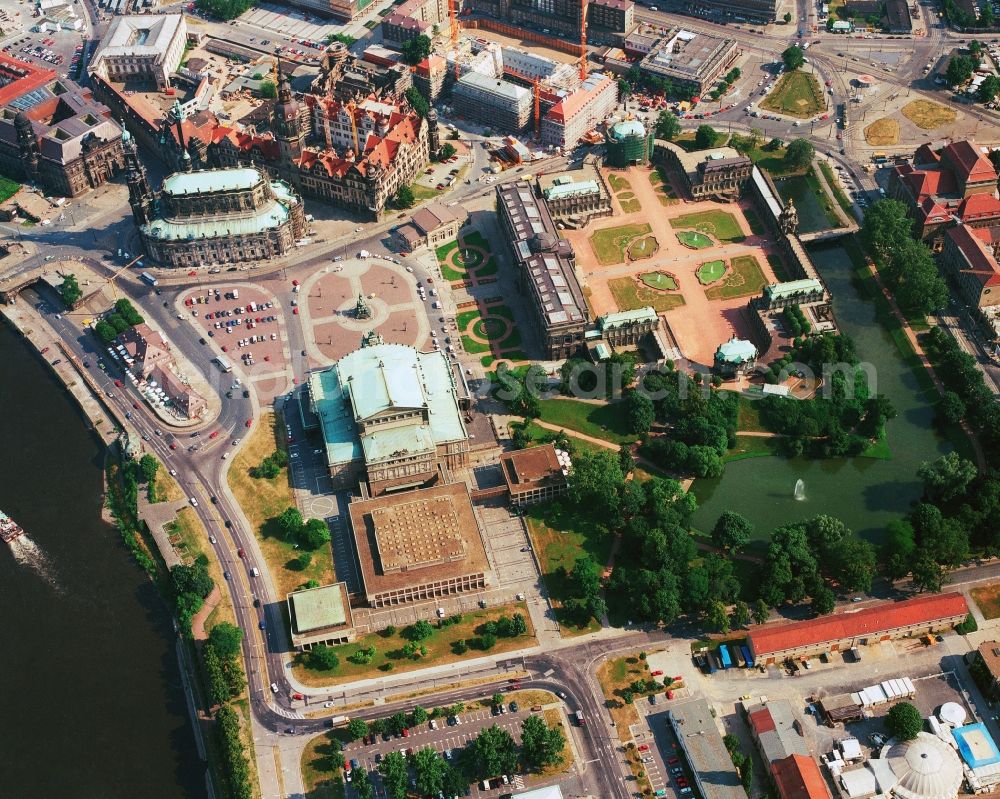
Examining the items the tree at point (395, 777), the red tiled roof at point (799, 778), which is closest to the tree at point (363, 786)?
the tree at point (395, 777)

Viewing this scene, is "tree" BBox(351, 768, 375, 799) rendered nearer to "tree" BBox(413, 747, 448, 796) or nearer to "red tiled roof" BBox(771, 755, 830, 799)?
"tree" BBox(413, 747, 448, 796)

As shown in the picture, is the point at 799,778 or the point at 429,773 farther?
the point at 429,773

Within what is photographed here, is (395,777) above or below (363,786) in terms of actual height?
below

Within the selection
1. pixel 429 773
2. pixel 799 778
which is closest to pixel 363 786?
pixel 429 773

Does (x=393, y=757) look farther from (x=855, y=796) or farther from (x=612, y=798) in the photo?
(x=855, y=796)

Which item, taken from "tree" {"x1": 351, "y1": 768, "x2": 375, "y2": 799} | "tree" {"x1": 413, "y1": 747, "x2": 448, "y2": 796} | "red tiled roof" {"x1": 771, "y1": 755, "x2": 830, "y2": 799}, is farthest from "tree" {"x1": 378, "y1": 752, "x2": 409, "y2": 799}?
"red tiled roof" {"x1": 771, "y1": 755, "x2": 830, "y2": 799}

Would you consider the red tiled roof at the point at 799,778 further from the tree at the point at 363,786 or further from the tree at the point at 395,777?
the tree at the point at 363,786

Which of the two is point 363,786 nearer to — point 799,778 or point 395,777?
point 395,777
